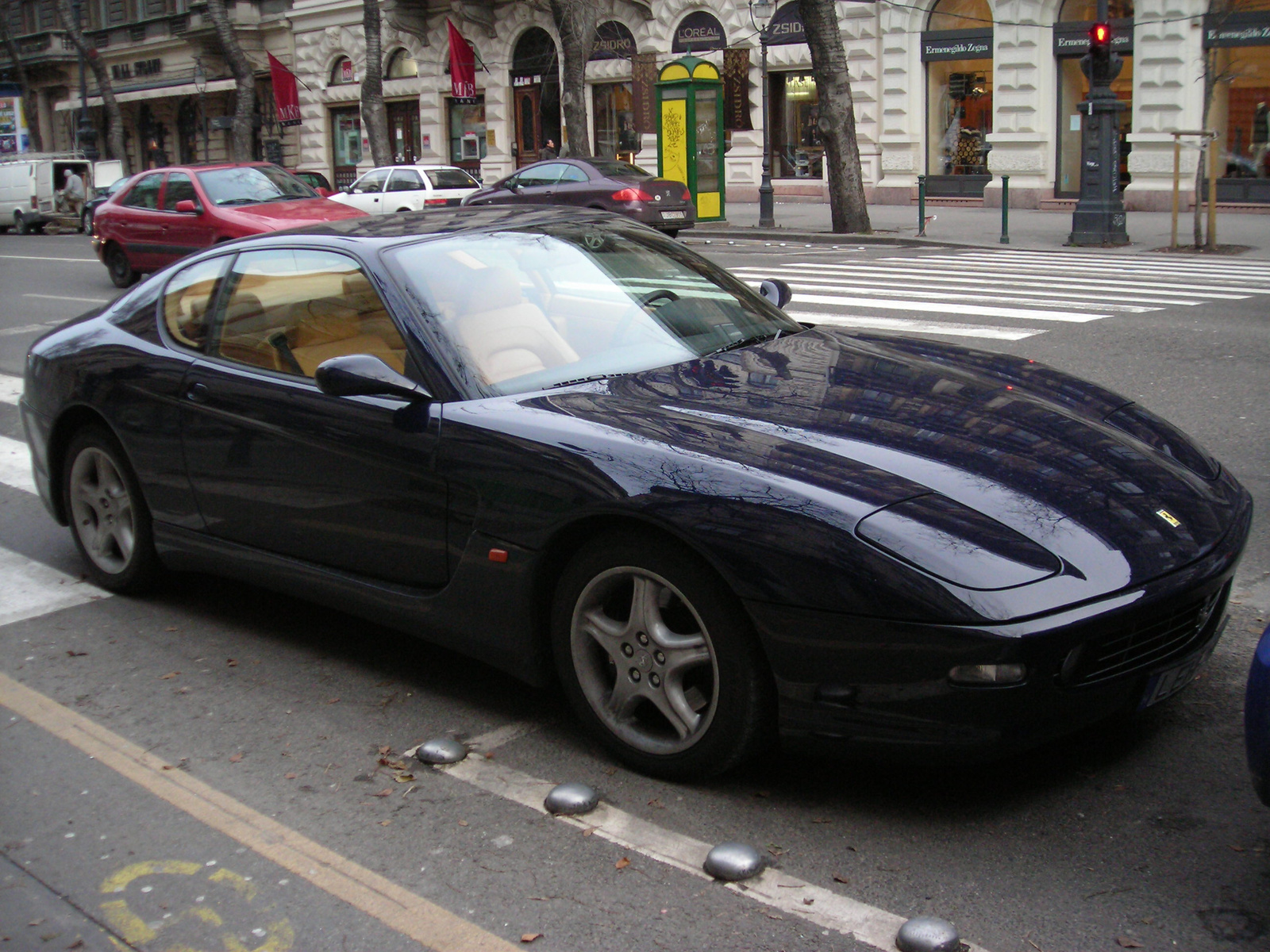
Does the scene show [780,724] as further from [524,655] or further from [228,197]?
[228,197]

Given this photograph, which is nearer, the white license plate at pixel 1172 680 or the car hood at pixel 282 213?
the white license plate at pixel 1172 680

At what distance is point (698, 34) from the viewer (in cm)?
3456

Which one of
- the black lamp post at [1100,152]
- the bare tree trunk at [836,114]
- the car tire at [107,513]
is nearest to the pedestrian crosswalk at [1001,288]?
the black lamp post at [1100,152]

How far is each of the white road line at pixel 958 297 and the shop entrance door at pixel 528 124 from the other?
83.6ft

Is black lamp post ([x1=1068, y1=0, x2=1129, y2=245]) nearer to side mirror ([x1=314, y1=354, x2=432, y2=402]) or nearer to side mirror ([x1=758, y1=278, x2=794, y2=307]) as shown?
side mirror ([x1=758, y1=278, x2=794, y2=307])

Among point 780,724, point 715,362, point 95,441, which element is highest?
point 715,362

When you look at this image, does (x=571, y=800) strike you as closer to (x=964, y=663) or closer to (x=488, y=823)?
(x=488, y=823)

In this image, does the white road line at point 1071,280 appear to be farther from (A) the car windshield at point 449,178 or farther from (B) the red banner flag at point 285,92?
(B) the red banner flag at point 285,92

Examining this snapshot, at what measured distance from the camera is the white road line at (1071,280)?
46.3 feet

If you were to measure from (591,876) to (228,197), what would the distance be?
15.5 metres

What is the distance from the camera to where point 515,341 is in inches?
169

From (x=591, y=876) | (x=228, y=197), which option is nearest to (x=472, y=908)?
(x=591, y=876)

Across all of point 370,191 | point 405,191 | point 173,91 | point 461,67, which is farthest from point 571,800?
point 173,91

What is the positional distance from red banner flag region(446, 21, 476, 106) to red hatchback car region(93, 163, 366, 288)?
21.6m
